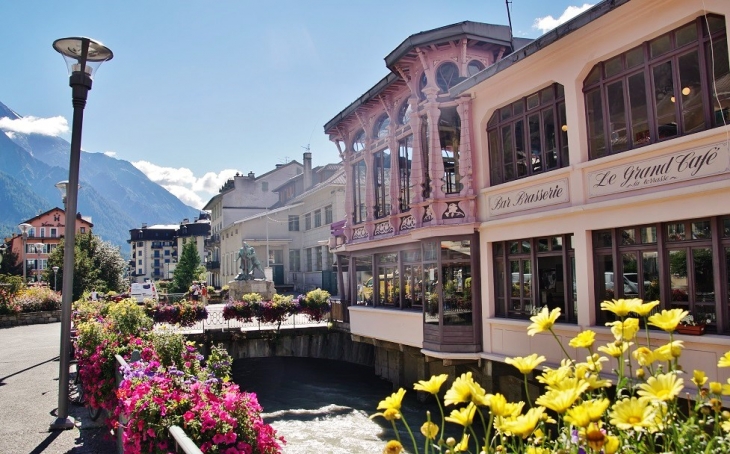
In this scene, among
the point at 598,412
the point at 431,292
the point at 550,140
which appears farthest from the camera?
the point at 431,292

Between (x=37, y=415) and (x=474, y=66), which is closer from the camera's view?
(x=37, y=415)

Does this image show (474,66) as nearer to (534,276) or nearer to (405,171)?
(405,171)

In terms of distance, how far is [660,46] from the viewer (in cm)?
1054

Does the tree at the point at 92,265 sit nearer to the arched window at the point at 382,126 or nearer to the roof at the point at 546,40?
the arched window at the point at 382,126

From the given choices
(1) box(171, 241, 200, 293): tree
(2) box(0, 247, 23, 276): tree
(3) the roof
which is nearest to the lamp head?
(3) the roof

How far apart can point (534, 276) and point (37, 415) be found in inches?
414

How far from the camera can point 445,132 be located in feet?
53.9

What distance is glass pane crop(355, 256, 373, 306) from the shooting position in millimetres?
21266

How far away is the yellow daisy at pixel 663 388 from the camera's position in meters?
2.21

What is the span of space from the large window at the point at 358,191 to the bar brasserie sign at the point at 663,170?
35.6ft

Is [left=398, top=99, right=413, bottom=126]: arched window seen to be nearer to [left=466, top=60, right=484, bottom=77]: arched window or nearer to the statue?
[left=466, top=60, right=484, bottom=77]: arched window

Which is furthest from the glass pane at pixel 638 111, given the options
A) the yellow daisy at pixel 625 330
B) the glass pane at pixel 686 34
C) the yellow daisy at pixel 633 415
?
the yellow daisy at pixel 633 415

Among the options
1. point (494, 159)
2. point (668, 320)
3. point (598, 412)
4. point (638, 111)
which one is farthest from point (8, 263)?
point (598, 412)

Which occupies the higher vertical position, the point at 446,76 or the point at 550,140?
the point at 446,76
